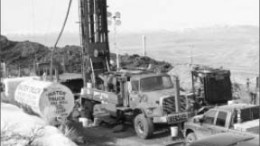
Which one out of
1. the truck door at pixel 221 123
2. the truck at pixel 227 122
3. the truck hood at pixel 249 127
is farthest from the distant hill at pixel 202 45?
the truck hood at pixel 249 127

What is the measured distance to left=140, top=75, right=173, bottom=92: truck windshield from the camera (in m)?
15.0

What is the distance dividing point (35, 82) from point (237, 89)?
9.92 metres

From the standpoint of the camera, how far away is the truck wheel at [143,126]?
14.0 metres

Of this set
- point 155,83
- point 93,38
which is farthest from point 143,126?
point 93,38

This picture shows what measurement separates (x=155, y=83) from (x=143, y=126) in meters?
1.67

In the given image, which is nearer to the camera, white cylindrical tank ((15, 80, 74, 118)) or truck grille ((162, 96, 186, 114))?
white cylindrical tank ((15, 80, 74, 118))

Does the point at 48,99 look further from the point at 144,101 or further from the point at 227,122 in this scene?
the point at 227,122

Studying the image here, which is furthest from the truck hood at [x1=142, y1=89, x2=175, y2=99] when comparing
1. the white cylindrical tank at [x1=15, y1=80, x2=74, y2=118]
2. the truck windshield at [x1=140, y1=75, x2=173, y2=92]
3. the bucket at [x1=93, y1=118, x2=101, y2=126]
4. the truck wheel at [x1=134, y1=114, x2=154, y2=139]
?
the bucket at [x1=93, y1=118, x2=101, y2=126]

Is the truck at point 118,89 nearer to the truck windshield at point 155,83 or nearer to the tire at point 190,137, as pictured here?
the truck windshield at point 155,83

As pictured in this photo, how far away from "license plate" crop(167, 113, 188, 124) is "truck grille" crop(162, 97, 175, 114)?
14.4 inches

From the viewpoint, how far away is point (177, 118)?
45.6 ft

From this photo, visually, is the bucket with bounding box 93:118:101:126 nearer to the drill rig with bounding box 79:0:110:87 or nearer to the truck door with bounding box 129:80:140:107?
the truck door with bounding box 129:80:140:107

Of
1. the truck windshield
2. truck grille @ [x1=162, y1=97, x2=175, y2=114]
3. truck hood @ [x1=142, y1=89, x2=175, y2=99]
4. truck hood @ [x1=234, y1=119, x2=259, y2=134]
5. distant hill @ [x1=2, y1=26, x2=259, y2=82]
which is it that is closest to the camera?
truck hood @ [x1=234, y1=119, x2=259, y2=134]

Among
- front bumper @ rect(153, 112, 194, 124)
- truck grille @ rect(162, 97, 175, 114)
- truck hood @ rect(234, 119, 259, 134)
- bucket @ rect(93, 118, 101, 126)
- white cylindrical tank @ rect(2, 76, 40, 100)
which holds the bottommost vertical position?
bucket @ rect(93, 118, 101, 126)
